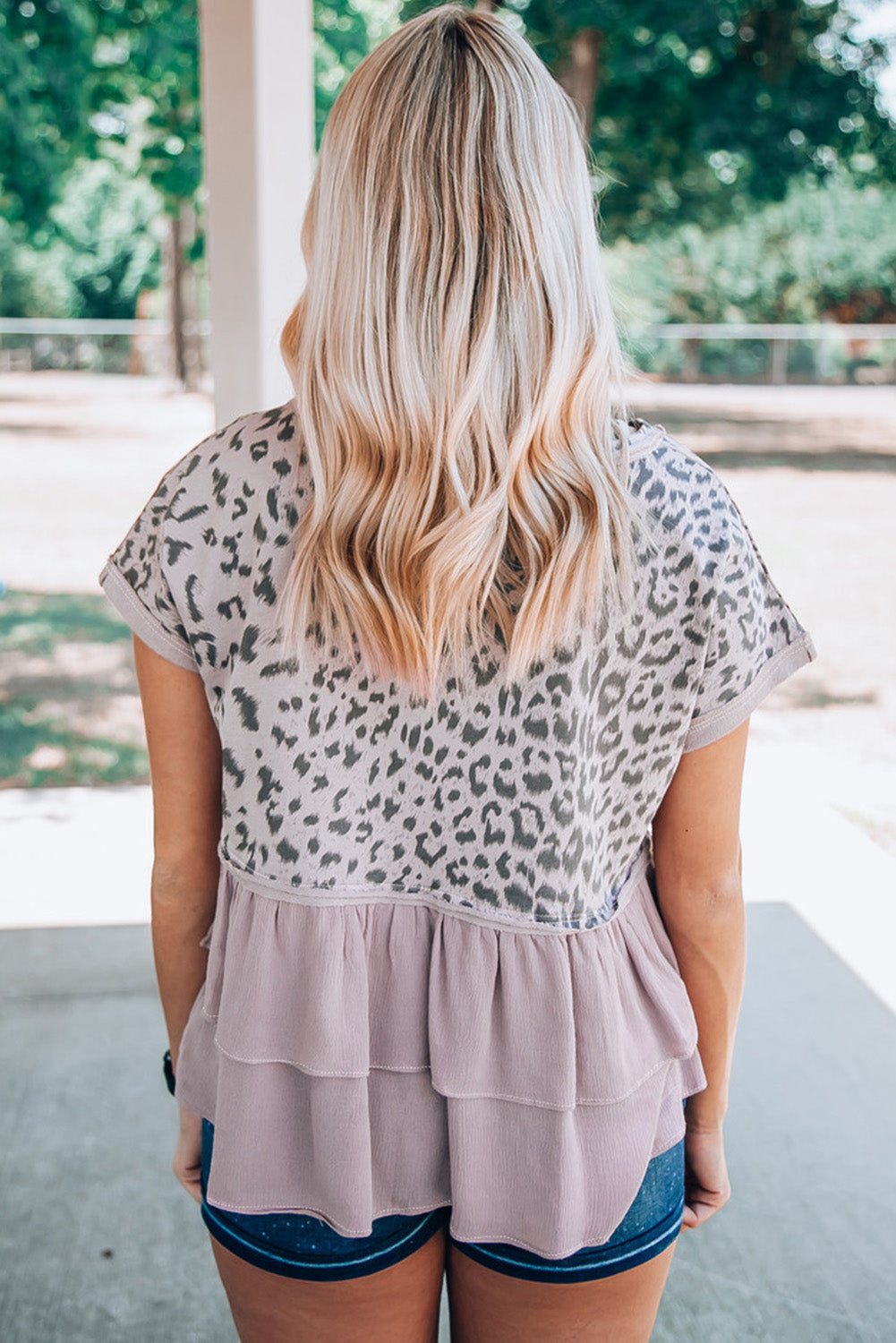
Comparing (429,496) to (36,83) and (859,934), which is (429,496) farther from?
(36,83)

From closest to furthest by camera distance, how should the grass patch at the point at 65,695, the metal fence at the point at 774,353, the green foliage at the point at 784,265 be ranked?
the grass patch at the point at 65,695, the metal fence at the point at 774,353, the green foliage at the point at 784,265

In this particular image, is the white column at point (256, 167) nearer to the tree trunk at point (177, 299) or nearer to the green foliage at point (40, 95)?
the green foliage at point (40, 95)

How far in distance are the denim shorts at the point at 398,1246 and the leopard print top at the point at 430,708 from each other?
27cm

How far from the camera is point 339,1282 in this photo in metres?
1.00

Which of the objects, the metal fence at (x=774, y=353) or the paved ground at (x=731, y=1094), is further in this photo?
the metal fence at (x=774, y=353)

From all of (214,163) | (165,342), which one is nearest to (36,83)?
(214,163)

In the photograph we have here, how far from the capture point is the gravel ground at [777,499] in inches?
255

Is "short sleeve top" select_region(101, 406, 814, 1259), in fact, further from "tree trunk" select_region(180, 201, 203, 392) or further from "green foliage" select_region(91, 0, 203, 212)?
"tree trunk" select_region(180, 201, 203, 392)

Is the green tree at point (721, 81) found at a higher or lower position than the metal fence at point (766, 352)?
higher

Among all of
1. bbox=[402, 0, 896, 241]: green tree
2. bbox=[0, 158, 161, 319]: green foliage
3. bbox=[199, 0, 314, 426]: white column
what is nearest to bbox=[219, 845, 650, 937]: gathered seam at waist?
bbox=[199, 0, 314, 426]: white column

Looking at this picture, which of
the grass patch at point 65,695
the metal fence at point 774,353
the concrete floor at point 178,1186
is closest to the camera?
the concrete floor at point 178,1186

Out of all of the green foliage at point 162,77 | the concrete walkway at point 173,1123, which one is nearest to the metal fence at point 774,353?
the green foliage at point 162,77

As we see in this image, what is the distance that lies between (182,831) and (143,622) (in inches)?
8.4

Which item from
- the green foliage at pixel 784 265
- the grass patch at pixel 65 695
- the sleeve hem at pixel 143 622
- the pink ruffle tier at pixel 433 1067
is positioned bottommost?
the grass patch at pixel 65 695
